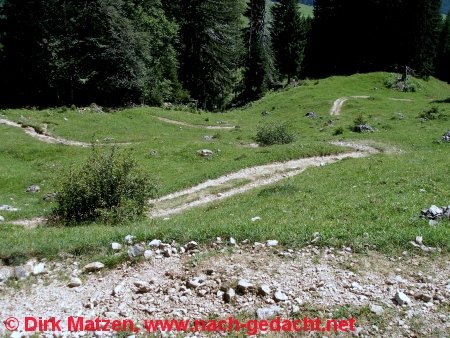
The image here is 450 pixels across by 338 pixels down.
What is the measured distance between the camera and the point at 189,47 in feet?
226

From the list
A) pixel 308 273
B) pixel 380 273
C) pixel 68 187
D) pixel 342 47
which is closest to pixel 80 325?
pixel 308 273

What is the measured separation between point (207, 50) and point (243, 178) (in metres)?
45.8

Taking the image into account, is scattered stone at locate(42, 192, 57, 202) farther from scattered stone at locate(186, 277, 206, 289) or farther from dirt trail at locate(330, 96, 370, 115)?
dirt trail at locate(330, 96, 370, 115)

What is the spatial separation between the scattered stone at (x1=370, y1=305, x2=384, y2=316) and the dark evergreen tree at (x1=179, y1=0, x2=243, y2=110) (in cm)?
6179

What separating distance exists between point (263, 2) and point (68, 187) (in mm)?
73520

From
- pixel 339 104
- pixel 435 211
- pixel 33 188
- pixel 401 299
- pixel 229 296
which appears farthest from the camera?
pixel 339 104

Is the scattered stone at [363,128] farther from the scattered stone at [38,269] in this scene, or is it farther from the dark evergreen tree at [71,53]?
the scattered stone at [38,269]

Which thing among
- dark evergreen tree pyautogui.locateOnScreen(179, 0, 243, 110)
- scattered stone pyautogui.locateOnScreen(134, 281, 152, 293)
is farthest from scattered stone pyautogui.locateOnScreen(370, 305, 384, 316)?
dark evergreen tree pyautogui.locateOnScreen(179, 0, 243, 110)

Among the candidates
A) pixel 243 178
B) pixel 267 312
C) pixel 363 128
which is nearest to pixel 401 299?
pixel 267 312

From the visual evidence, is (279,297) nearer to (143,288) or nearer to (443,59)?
(143,288)

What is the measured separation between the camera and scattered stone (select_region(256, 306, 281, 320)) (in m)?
8.22

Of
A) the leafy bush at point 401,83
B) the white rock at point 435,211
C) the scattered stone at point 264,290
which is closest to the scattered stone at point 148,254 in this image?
the scattered stone at point 264,290

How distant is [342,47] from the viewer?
87.1 m

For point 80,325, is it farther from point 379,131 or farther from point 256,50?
point 256,50
